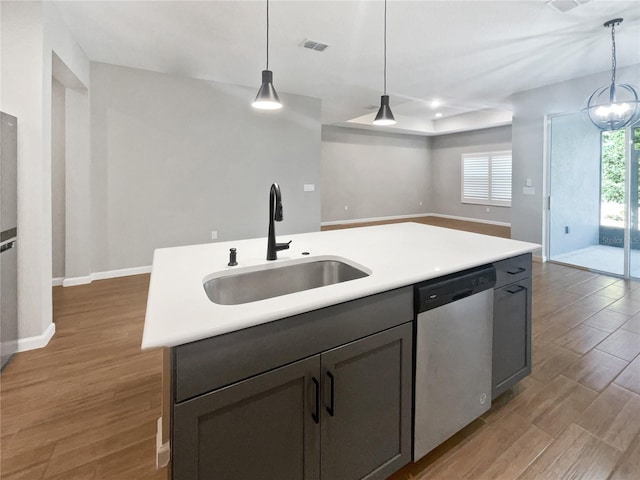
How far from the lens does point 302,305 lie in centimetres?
108

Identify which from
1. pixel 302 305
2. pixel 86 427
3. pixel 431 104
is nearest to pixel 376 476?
pixel 302 305

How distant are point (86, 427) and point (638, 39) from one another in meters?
5.89

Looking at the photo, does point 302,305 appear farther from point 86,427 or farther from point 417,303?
point 86,427

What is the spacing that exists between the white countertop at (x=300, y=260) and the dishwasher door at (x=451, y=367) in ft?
0.68

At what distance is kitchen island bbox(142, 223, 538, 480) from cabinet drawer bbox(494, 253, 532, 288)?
0.22 metres

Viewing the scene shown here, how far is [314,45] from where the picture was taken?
3766 mm

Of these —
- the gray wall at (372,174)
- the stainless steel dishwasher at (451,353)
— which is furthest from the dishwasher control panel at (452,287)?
the gray wall at (372,174)

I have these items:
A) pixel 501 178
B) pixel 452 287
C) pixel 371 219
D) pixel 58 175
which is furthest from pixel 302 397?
pixel 501 178

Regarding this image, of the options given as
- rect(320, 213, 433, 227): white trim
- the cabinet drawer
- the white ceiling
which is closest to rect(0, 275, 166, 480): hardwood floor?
the cabinet drawer

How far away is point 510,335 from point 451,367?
55 cm

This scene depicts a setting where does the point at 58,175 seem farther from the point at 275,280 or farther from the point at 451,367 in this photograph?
the point at 451,367

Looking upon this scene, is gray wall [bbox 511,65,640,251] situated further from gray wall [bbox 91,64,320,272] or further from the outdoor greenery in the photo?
gray wall [bbox 91,64,320,272]

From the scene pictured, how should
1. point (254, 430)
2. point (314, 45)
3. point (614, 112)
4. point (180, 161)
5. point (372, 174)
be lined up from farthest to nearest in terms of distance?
point (372, 174) < point (180, 161) < point (314, 45) < point (614, 112) < point (254, 430)

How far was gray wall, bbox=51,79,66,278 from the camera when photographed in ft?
13.3
